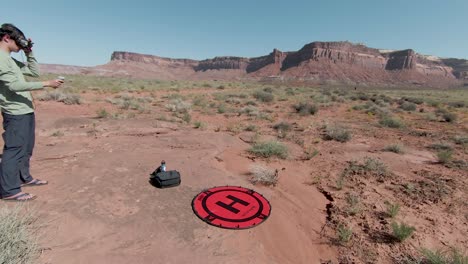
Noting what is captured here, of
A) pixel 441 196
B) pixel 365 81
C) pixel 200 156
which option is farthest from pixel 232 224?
pixel 365 81

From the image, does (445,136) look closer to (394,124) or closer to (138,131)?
(394,124)

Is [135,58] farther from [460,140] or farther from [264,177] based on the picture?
[264,177]

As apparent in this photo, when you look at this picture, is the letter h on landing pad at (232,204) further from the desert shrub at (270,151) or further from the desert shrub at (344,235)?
the desert shrub at (270,151)

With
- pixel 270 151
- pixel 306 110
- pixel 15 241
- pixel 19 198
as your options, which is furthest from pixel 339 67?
pixel 15 241

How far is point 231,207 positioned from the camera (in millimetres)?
3529

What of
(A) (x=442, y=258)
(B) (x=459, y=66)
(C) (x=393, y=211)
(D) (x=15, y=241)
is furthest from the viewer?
(B) (x=459, y=66)

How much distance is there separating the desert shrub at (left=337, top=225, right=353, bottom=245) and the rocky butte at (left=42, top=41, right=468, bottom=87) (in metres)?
82.4

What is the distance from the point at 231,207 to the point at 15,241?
2.29 m

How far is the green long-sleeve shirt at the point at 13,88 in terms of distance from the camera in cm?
291

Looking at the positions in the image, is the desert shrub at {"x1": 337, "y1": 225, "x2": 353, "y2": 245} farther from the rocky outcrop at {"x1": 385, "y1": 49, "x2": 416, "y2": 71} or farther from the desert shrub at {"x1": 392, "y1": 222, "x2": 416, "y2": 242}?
the rocky outcrop at {"x1": 385, "y1": 49, "x2": 416, "y2": 71}

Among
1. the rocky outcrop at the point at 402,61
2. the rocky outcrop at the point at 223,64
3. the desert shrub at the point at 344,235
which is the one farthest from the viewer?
the rocky outcrop at the point at 223,64

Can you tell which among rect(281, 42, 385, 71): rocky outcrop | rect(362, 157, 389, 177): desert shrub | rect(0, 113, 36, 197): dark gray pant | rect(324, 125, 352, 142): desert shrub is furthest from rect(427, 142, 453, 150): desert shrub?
rect(281, 42, 385, 71): rocky outcrop

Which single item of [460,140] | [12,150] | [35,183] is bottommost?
[460,140]

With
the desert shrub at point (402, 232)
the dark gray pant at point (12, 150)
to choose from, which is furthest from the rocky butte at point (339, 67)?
the dark gray pant at point (12, 150)
